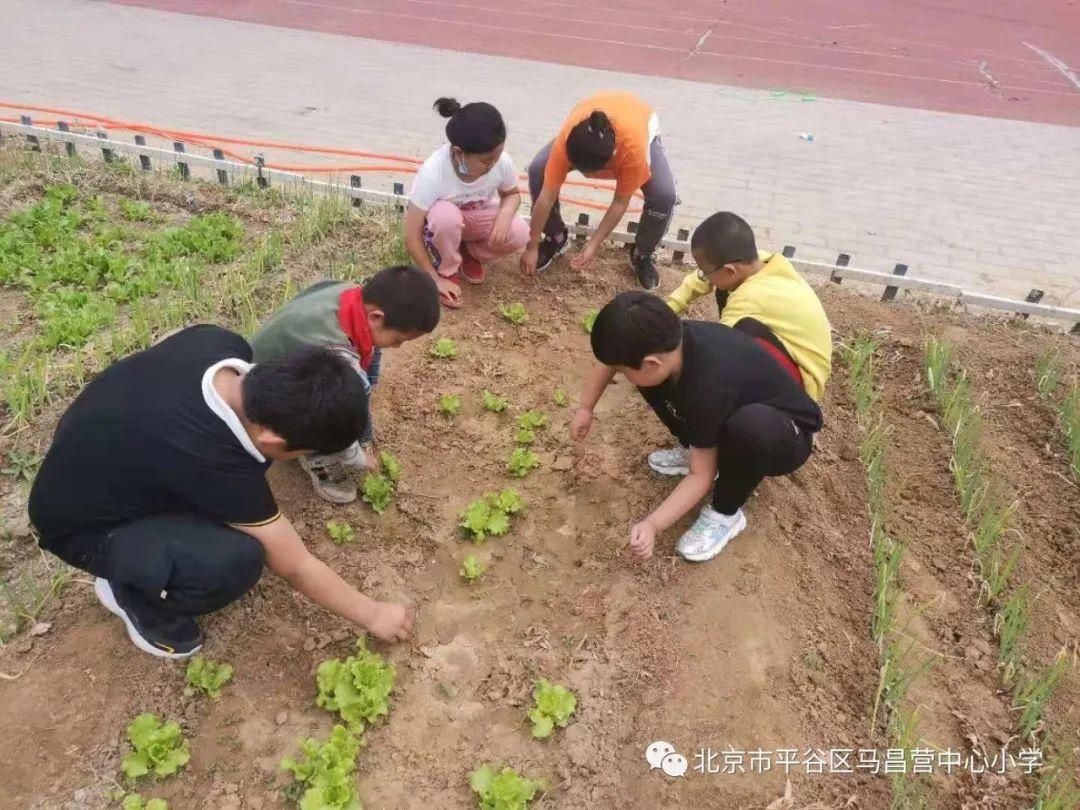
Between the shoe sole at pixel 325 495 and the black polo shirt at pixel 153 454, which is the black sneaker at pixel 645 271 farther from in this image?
the black polo shirt at pixel 153 454

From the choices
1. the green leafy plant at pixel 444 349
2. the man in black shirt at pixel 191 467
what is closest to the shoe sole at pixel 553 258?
the green leafy plant at pixel 444 349

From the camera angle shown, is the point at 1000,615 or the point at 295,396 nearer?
the point at 295,396

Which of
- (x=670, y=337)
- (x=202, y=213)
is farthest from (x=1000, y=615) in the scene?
(x=202, y=213)

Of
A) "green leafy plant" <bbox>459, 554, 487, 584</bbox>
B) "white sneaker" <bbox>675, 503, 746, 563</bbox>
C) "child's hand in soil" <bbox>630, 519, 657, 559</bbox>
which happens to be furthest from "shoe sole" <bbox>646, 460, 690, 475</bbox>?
"green leafy plant" <bbox>459, 554, 487, 584</bbox>

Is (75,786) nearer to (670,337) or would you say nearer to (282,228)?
(670,337)

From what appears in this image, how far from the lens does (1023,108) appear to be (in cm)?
966

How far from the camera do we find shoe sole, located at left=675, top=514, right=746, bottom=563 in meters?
3.13

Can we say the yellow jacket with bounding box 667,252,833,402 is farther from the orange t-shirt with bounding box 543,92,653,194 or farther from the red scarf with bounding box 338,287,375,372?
the red scarf with bounding box 338,287,375,372

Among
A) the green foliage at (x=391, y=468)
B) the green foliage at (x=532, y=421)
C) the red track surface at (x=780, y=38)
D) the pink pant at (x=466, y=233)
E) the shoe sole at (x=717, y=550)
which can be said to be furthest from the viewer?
the red track surface at (x=780, y=38)

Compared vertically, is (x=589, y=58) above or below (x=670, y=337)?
below

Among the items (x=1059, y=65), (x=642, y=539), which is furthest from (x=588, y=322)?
(x=1059, y=65)

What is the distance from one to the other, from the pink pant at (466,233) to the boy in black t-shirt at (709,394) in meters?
1.84

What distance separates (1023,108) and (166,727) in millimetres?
11146

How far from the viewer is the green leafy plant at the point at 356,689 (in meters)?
2.55
